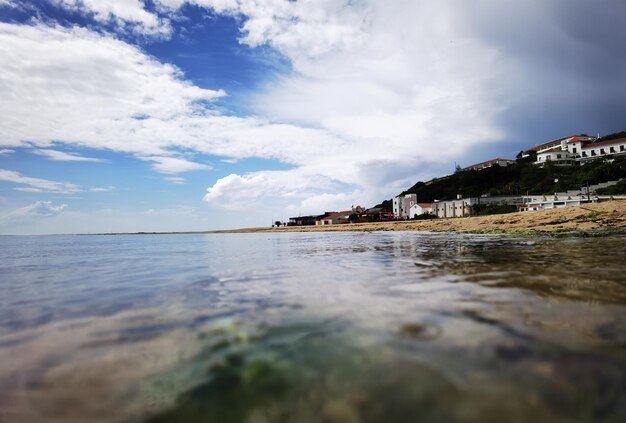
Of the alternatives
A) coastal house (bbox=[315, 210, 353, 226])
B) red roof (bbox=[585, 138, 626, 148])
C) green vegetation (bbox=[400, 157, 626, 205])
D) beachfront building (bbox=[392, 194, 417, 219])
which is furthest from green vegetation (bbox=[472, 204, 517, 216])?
red roof (bbox=[585, 138, 626, 148])

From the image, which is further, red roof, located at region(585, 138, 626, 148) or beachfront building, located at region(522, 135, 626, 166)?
beachfront building, located at region(522, 135, 626, 166)

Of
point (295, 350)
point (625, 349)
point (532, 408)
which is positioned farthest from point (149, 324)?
point (625, 349)

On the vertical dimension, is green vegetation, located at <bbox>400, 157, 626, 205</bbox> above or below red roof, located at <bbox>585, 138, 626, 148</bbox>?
below

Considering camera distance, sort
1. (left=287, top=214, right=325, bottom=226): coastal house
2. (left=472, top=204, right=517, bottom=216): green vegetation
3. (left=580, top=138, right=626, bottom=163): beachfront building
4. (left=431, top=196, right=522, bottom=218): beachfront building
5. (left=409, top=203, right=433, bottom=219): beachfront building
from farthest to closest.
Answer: (left=287, top=214, right=325, bottom=226): coastal house, (left=580, top=138, right=626, bottom=163): beachfront building, (left=409, top=203, right=433, bottom=219): beachfront building, (left=431, top=196, right=522, bottom=218): beachfront building, (left=472, top=204, right=517, bottom=216): green vegetation

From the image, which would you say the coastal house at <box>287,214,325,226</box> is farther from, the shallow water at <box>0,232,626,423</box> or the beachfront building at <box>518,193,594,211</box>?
the shallow water at <box>0,232,626,423</box>

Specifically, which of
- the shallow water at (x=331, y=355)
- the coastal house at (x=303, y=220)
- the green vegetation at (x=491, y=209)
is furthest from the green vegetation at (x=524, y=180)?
the shallow water at (x=331, y=355)

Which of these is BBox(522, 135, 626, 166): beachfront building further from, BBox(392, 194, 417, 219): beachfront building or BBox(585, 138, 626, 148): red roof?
BBox(392, 194, 417, 219): beachfront building

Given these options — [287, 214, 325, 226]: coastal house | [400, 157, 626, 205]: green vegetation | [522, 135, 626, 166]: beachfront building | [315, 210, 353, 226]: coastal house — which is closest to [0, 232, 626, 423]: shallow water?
[400, 157, 626, 205]: green vegetation

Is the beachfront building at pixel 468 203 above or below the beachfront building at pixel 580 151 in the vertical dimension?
below

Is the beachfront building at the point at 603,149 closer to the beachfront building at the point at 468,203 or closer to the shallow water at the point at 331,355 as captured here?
the beachfront building at the point at 468,203

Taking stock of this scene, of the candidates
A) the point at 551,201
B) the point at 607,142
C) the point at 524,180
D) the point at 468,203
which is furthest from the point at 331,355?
A: the point at 607,142

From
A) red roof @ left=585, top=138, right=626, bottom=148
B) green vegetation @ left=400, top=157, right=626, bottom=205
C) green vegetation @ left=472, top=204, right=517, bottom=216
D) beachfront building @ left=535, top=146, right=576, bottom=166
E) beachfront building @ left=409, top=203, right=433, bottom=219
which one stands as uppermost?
red roof @ left=585, top=138, right=626, bottom=148

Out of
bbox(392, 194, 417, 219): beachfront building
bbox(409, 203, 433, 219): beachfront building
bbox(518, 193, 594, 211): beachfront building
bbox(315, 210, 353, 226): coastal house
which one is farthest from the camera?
bbox(315, 210, 353, 226): coastal house

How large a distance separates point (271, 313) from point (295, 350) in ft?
4.90
